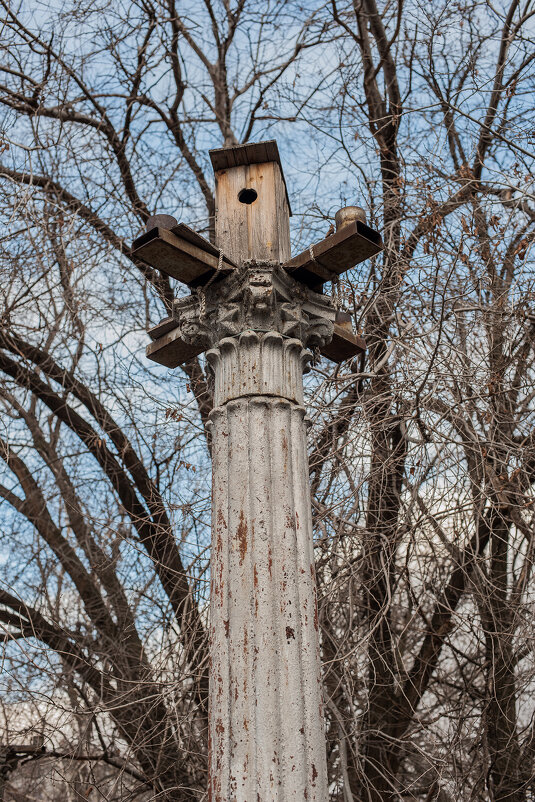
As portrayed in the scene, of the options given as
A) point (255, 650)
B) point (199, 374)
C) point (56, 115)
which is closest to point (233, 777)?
point (255, 650)

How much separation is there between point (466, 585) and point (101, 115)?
556 cm

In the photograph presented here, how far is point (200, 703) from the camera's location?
5.71 metres

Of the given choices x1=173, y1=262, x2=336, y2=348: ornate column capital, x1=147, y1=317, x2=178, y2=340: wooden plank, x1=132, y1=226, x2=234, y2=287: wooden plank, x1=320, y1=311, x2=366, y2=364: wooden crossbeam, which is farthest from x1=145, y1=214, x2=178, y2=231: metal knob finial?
x1=320, y1=311, x2=366, y2=364: wooden crossbeam

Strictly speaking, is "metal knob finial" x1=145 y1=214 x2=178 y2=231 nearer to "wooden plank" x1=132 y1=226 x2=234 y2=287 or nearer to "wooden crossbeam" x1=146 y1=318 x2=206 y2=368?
"wooden plank" x1=132 y1=226 x2=234 y2=287

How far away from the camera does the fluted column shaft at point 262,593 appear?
251 cm

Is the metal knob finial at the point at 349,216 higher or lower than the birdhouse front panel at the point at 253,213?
lower

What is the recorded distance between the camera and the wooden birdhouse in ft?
11.8

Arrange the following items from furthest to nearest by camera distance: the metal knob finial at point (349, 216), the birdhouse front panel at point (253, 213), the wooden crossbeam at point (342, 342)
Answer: the wooden crossbeam at point (342, 342), the birdhouse front panel at point (253, 213), the metal knob finial at point (349, 216)

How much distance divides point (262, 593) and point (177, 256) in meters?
1.38

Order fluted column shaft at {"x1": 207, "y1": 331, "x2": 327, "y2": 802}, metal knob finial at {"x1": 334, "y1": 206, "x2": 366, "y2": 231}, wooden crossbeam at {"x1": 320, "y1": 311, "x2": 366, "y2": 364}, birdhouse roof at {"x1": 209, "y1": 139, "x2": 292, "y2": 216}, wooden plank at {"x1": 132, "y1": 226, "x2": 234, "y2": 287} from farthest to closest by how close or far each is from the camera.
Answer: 1. birdhouse roof at {"x1": 209, "y1": 139, "x2": 292, "y2": 216}
2. wooden crossbeam at {"x1": 320, "y1": 311, "x2": 366, "y2": 364}
3. metal knob finial at {"x1": 334, "y1": 206, "x2": 366, "y2": 231}
4. wooden plank at {"x1": 132, "y1": 226, "x2": 234, "y2": 287}
5. fluted column shaft at {"x1": 207, "y1": 331, "x2": 327, "y2": 802}

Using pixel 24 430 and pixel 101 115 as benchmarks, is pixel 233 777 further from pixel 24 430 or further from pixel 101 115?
pixel 101 115

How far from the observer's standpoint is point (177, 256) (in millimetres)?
3281

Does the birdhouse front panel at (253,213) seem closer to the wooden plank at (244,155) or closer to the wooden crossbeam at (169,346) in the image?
the wooden plank at (244,155)

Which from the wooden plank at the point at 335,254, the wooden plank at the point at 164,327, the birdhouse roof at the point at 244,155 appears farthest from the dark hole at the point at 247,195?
the wooden plank at the point at 164,327
